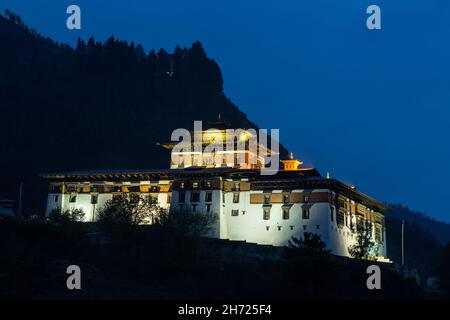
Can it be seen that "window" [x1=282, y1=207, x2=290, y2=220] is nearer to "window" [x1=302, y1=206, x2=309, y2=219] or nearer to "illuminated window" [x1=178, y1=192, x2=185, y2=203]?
"window" [x1=302, y1=206, x2=309, y2=219]

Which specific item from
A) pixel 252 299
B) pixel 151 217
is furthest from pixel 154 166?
pixel 252 299

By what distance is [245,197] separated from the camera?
94.0 meters

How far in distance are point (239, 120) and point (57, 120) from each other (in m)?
34.5

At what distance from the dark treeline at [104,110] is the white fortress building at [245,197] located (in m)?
31.9

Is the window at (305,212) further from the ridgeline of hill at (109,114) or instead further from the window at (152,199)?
the ridgeline of hill at (109,114)

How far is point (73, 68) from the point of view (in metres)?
197

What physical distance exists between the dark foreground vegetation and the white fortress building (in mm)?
7376

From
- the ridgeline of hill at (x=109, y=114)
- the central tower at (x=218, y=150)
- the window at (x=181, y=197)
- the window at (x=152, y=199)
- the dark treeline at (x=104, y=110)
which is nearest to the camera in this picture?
the window at (x=152, y=199)

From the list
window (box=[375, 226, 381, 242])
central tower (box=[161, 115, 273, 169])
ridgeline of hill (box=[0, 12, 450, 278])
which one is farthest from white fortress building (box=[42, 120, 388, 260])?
ridgeline of hill (box=[0, 12, 450, 278])

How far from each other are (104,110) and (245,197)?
84964mm

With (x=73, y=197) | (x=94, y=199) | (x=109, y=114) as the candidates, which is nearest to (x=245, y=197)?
(x=94, y=199)

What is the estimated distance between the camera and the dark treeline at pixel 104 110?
14862cm

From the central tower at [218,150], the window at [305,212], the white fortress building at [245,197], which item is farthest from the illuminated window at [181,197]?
the window at [305,212]

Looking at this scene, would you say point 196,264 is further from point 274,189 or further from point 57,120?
point 57,120
